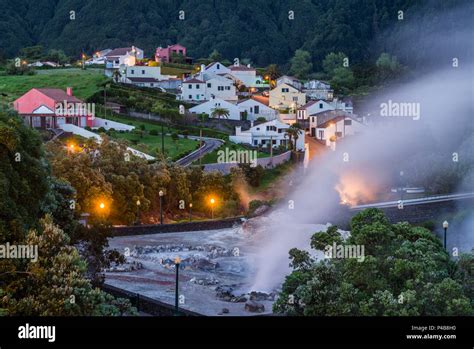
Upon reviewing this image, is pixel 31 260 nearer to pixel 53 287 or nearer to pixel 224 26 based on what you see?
pixel 53 287

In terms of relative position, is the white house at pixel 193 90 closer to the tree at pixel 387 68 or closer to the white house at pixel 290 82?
the white house at pixel 290 82

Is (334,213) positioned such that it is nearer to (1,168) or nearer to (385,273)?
(385,273)

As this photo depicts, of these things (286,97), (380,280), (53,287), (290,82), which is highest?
(290,82)

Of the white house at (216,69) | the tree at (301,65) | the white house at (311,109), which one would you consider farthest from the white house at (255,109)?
the tree at (301,65)

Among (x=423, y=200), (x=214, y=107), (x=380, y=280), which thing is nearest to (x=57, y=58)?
(x=214, y=107)

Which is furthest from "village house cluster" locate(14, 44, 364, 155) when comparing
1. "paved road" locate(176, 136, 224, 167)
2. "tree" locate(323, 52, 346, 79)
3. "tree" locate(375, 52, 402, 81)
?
"tree" locate(323, 52, 346, 79)

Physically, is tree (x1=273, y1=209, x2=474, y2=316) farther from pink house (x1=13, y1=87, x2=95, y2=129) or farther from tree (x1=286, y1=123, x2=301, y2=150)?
pink house (x1=13, y1=87, x2=95, y2=129)

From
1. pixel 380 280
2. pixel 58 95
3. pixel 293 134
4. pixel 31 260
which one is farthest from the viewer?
pixel 58 95

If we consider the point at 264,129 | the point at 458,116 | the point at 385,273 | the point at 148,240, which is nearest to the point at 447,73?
the point at 458,116
